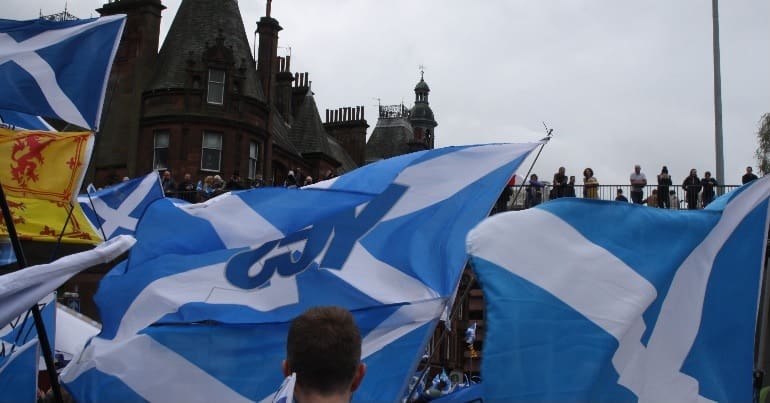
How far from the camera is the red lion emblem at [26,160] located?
872 centimetres

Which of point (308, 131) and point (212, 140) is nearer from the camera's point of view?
point (212, 140)

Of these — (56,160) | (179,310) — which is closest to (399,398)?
(179,310)

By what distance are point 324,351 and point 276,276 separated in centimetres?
472

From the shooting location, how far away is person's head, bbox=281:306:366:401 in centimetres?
346

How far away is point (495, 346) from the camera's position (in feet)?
19.8

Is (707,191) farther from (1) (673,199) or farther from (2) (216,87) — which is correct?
(2) (216,87)

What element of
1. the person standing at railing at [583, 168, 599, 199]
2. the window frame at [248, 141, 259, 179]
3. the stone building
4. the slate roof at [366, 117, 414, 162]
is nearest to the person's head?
the person standing at railing at [583, 168, 599, 199]

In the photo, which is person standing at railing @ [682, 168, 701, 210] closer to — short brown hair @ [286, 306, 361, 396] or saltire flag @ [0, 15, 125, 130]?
saltire flag @ [0, 15, 125, 130]

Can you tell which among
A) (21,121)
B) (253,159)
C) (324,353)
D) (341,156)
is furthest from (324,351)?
(341,156)

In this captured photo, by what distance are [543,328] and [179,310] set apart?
3.20m

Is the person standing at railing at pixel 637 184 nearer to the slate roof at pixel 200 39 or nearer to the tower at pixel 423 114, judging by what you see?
the slate roof at pixel 200 39

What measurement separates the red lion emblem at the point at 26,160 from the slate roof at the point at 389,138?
2393 inches

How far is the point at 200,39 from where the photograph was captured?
121 ft

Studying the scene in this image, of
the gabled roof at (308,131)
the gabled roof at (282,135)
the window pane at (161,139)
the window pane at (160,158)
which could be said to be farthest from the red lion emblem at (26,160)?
the gabled roof at (308,131)
